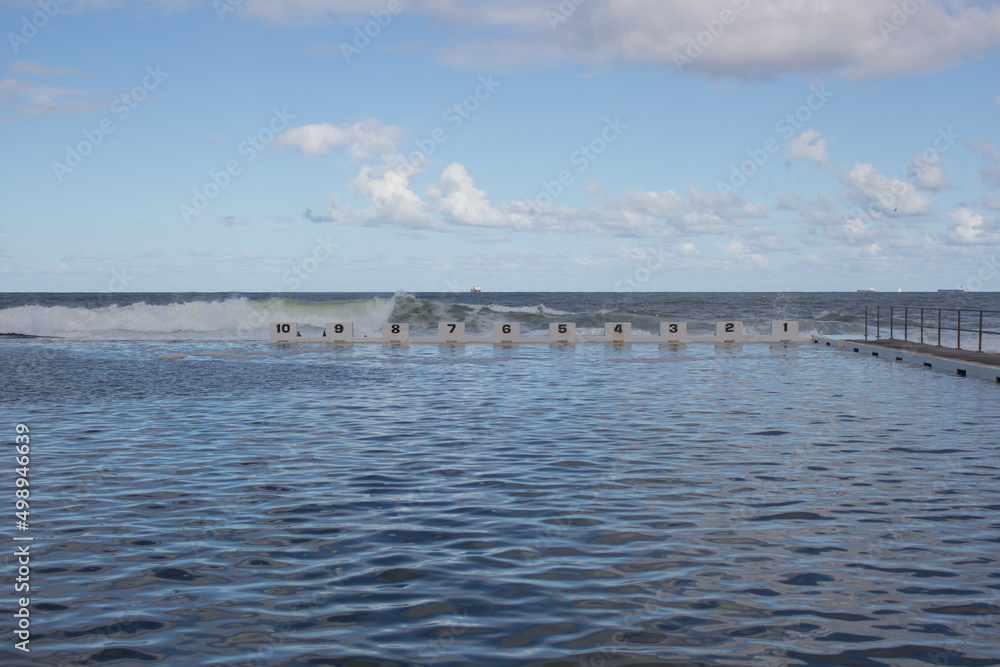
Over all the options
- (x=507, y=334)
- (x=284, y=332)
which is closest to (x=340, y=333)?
(x=284, y=332)

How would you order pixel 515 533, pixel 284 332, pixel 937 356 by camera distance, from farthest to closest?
pixel 284 332 → pixel 937 356 → pixel 515 533

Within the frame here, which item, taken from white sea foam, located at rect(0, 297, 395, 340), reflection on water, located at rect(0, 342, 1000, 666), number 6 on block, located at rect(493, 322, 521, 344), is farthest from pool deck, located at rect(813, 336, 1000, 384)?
white sea foam, located at rect(0, 297, 395, 340)

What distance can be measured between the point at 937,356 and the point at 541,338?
1596 cm

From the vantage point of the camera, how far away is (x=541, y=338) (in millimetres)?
35531

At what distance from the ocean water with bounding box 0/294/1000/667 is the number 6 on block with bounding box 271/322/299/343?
19352 millimetres

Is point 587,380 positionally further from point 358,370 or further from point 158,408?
point 158,408

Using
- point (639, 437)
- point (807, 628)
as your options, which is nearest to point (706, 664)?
point (807, 628)

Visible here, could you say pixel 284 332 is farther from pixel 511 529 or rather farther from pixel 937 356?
pixel 511 529

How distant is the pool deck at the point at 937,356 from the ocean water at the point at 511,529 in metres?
3.79

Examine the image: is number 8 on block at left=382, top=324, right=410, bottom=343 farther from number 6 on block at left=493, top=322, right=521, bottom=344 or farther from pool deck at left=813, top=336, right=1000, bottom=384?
pool deck at left=813, top=336, right=1000, bottom=384

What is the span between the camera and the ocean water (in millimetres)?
4910

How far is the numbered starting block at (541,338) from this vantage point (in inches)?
1335

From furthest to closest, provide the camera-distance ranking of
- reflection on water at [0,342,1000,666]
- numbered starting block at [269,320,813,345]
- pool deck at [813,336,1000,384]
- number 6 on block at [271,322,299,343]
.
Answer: number 6 on block at [271,322,299,343], numbered starting block at [269,320,813,345], pool deck at [813,336,1000,384], reflection on water at [0,342,1000,666]

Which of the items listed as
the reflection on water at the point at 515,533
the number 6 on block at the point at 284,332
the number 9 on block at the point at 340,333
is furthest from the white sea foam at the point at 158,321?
the reflection on water at the point at 515,533
